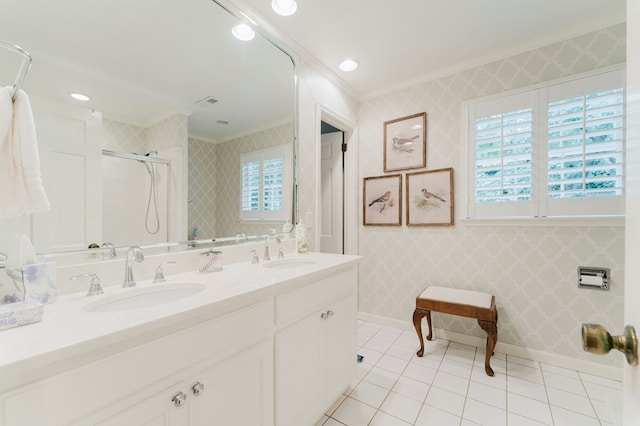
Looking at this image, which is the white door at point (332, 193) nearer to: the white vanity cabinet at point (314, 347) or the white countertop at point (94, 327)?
the white vanity cabinet at point (314, 347)

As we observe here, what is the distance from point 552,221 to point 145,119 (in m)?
2.80

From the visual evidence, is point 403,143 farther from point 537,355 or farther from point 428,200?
point 537,355

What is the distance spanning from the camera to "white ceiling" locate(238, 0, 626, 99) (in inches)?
69.6

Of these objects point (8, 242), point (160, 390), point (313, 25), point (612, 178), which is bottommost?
point (160, 390)

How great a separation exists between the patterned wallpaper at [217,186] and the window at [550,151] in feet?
6.28

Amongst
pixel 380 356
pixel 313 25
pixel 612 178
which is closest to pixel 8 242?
pixel 313 25

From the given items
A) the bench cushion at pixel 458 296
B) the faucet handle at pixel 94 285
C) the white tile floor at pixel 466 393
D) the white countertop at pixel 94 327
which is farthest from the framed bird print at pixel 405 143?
the faucet handle at pixel 94 285

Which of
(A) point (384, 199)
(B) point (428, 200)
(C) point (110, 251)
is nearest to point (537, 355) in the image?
(B) point (428, 200)

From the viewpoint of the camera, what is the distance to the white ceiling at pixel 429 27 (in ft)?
5.80

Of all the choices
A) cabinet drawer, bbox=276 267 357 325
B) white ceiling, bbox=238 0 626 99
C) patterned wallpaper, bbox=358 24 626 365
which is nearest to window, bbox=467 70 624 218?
patterned wallpaper, bbox=358 24 626 365

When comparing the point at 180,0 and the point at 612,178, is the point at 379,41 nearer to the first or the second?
the point at 180,0

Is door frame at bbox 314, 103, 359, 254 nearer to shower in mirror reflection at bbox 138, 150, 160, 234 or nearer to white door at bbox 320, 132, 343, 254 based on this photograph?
white door at bbox 320, 132, 343, 254

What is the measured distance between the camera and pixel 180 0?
4.71 feet

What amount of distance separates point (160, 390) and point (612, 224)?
2.77 meters
